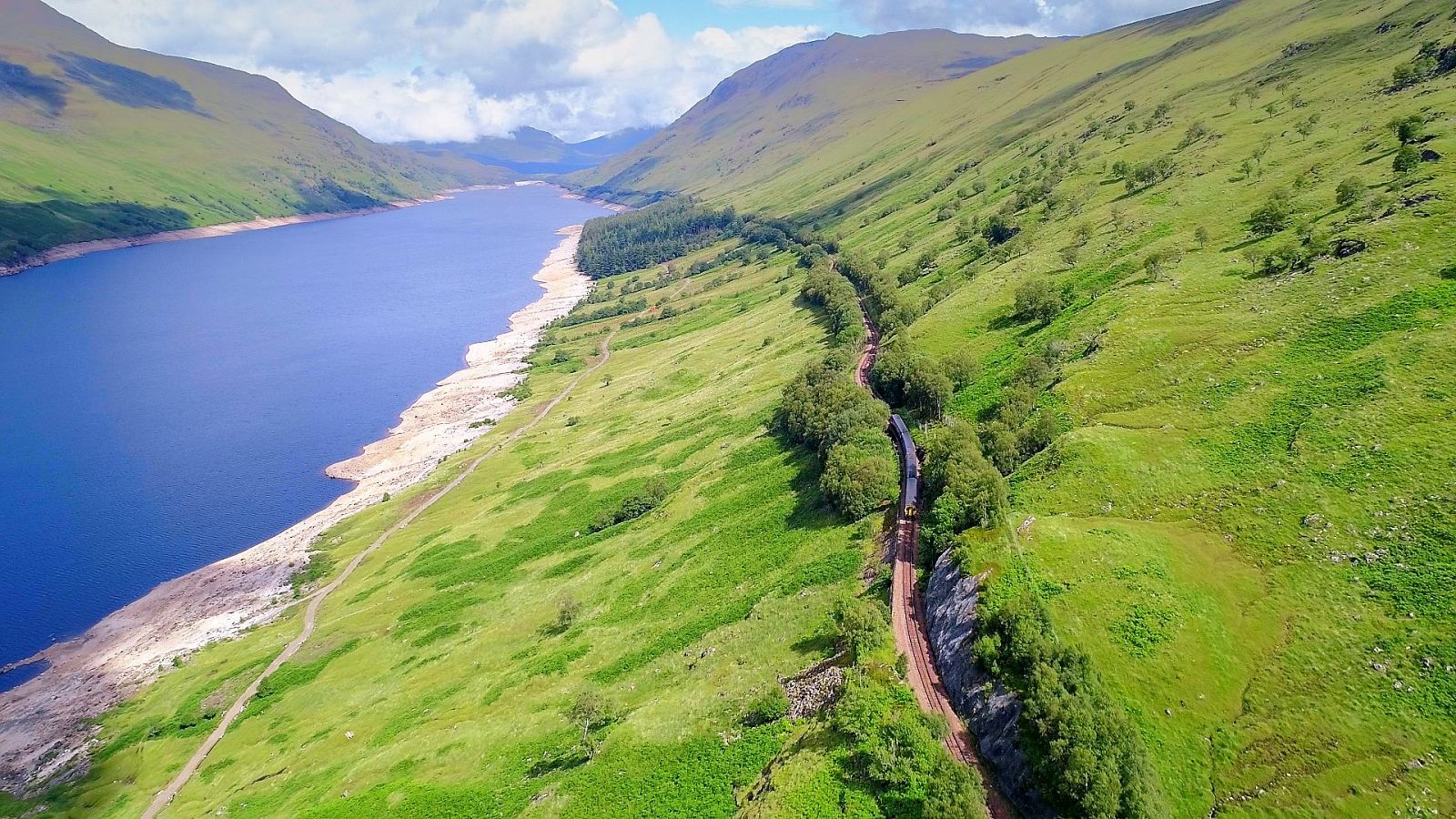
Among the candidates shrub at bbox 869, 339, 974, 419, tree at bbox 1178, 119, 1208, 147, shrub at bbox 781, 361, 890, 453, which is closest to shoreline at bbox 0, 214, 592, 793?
shrub at bbox 781, 361, 890, 453

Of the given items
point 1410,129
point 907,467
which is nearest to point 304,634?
point 907,467

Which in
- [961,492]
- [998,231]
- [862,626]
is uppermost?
[998,231]

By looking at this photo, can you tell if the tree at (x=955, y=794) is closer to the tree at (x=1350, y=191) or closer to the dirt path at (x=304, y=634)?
the dirt path at (x=304, y=634)

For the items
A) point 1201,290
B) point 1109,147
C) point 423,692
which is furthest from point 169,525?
point 1109,147

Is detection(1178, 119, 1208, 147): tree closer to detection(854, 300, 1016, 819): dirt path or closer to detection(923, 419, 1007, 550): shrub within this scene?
detection(854, 300, 1016, 819): dirt path

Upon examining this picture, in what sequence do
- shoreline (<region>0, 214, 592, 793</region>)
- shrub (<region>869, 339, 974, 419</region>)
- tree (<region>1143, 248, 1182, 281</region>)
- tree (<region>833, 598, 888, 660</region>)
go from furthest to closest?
tree (<region>1143, 248, 1182, 281</region>) < shrub (<region>869, 339, 974, 419</region>) < shoreline (<region>0, 214, 592, 793</region>) < tree (<region>833, 598, 888, 660</region>)

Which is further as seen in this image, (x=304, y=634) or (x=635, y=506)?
(x=635, y=506)

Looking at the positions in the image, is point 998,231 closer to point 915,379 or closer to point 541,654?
point 915,379
